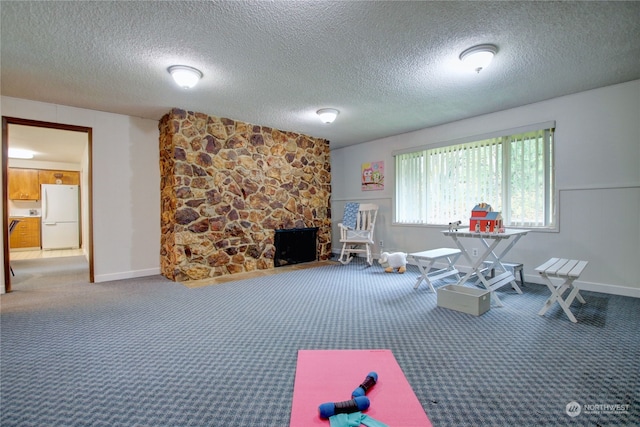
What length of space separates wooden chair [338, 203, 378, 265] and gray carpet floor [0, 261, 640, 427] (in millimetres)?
1894

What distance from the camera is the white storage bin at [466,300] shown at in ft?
8.57

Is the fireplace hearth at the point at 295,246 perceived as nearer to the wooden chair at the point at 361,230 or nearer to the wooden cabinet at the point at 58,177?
the wooden chair at the point at 361,230

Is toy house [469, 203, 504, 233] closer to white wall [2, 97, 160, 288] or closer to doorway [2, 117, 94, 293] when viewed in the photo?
white wall [2, 97, 160, 288]

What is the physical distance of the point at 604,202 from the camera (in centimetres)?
328

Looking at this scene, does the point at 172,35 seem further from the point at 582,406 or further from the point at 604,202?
the point at 604,202

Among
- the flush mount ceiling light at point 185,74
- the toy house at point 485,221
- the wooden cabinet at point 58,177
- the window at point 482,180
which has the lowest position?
the toy house at point 485,221

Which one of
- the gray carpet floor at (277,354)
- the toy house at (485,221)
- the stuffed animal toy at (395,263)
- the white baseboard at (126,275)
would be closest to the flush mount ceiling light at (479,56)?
the toy house at (485,221)

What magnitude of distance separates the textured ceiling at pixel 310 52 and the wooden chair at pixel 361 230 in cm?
204

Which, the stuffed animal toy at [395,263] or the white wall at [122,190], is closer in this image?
the white wall at [122,190]

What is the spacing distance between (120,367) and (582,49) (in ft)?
13.8

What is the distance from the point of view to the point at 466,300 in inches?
105

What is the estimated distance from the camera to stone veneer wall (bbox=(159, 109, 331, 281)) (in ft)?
13.0
